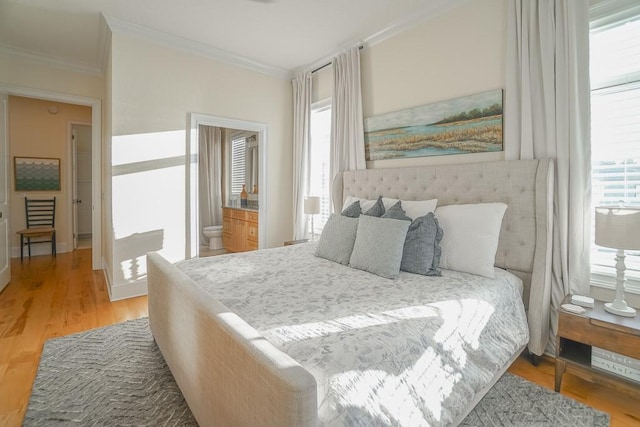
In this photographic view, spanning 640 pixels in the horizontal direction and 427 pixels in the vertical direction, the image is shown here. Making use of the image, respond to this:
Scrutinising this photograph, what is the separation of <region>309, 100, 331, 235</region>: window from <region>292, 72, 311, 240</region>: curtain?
0.08 meters

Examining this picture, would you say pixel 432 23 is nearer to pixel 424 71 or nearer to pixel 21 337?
pixel 424 71

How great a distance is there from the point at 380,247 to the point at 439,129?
1408 mm

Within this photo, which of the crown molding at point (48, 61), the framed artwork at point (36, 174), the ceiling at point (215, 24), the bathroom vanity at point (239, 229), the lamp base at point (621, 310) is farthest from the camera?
the framed artwork at point (36, 174)

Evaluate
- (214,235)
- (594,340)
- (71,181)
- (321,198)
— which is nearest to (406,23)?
(321,198)

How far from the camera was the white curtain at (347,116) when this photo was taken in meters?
3.49

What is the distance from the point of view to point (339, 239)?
2449 mm

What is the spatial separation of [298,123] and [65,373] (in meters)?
3.64

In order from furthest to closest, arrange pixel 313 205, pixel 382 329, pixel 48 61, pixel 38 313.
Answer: pixel 48 61 < pixel 313 205 < pixel 38 313 < pixel 382 329

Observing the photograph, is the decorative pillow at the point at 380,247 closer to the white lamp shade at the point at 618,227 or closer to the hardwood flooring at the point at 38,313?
the white lamp shade at the point at 618,227

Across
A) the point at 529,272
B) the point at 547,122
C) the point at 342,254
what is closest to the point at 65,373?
the point at 342,254

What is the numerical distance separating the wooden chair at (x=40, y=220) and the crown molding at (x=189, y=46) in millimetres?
3834

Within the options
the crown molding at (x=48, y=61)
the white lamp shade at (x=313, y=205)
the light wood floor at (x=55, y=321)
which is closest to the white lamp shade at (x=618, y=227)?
the light wood floor at (x=55, y=321)

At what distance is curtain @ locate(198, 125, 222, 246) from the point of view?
6.32 m

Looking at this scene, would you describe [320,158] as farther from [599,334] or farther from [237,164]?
[599,334]
